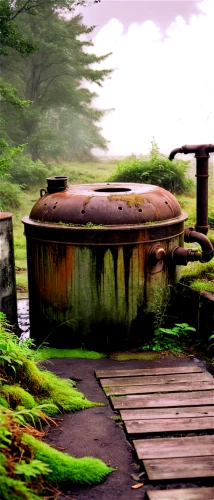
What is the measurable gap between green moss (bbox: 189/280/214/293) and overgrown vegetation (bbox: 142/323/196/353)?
445 mm

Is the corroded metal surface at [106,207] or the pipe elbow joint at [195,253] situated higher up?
the corroded metal surface at [106,207]

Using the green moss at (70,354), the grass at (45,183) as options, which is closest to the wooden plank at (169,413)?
the green moss at (70,354)

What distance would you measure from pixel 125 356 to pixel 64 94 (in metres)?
18.9

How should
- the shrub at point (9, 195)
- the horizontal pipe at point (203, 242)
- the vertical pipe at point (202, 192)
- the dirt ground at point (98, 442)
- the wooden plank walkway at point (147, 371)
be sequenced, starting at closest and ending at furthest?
1. the dirt ground at point (98, 442)
2. the wooden plank walkway at point (147, 371)
3. the horizontal pipe at point (203, 242)
4. the vertical pipe at point (202, 192)
5. the shrub at point (9, 195)

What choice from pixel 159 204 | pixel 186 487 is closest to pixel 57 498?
pixel 186 487

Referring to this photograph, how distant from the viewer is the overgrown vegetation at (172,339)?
6.07 m

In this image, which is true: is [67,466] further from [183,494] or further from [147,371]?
[147,371]

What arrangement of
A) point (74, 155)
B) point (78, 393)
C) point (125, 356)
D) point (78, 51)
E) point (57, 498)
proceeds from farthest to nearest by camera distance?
1. point (74, 155)
2. point (78, 51)
3. point (125, 356)
4. point (78, 393)
5. point (57, 498)

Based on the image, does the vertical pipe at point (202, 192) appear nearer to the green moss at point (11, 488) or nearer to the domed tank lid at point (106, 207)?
the domed tank lid at point (106, 207)

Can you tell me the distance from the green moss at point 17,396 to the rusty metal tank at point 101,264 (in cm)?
187

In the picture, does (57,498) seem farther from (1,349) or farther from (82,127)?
(82,127)

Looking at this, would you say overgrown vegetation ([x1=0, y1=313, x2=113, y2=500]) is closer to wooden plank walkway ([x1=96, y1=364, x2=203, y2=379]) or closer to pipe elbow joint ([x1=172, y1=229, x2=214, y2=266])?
wooden plank walkway ([x1=96, y1=364, x2=203, y2=379])

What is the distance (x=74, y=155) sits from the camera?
2522 cm

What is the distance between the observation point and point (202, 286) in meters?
6.24
